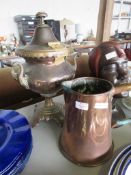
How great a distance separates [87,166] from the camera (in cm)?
36

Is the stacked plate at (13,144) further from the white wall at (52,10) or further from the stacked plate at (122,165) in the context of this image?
the white wall at (52,10)

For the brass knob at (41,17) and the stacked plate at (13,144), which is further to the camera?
the brass knob at (41,17)

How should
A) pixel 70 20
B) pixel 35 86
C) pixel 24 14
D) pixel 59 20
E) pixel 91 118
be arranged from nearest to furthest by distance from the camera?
pixel 91 118
pixel 35 86
pixel 24 14
pixel 59 20
pixel 70 20

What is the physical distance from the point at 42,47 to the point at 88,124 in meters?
0.22

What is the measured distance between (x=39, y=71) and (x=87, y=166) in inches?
9.8

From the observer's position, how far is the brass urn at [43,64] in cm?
40

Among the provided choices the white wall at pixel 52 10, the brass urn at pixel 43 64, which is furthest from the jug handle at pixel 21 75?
the white wall at pixel 52 10

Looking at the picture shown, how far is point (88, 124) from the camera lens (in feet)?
1.06

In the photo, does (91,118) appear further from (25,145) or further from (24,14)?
(24,14)

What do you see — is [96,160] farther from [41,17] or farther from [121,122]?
[41,17]

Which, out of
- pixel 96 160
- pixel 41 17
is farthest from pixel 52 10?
pixel 96 160

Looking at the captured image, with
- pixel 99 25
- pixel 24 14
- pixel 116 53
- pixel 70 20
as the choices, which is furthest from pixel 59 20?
pixel 116 53

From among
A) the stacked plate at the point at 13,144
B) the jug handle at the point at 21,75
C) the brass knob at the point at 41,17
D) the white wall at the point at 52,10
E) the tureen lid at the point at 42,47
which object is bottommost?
the stacked plate at the point at 13,144

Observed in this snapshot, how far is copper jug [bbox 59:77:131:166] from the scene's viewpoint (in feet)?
1.03
